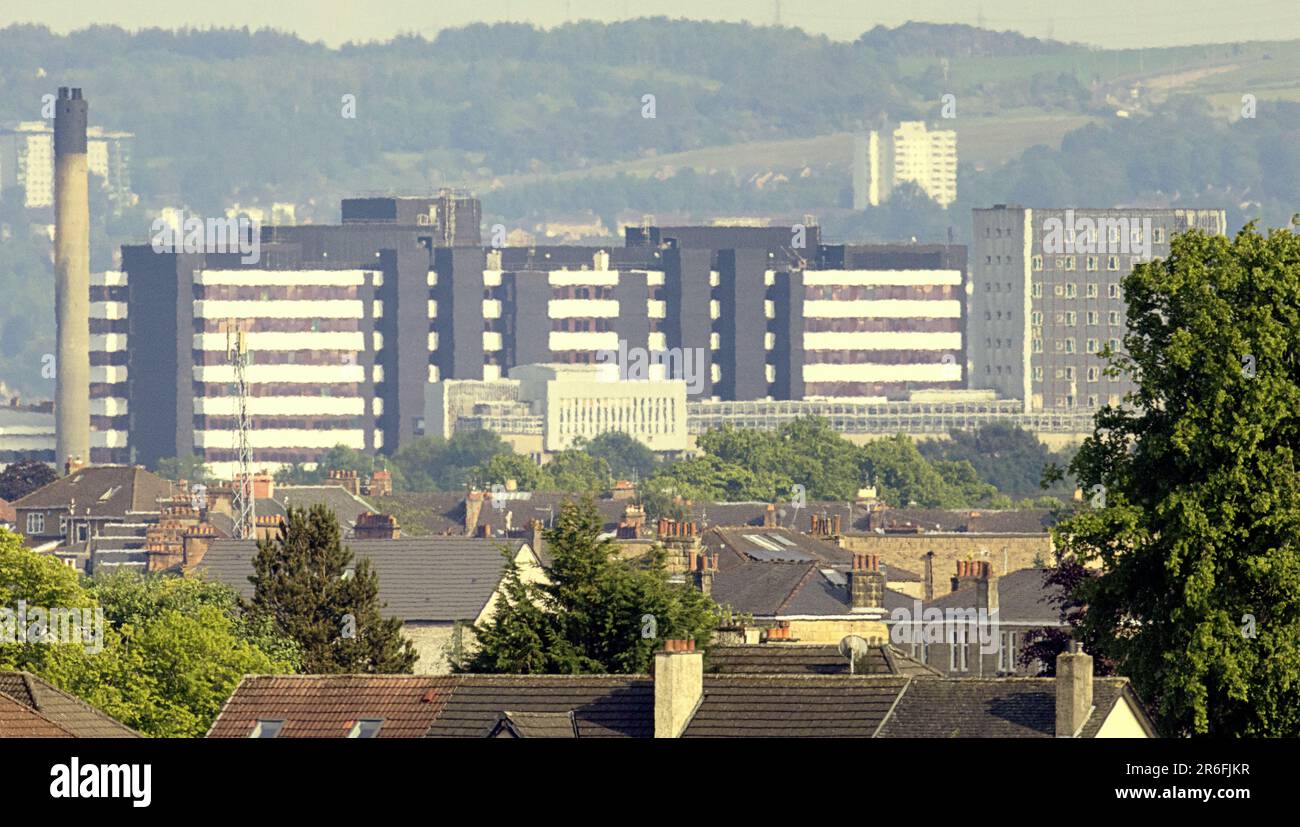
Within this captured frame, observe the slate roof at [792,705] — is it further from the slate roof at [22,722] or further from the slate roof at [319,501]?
the slate roof at [319,501]

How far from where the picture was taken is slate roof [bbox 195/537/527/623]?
80375mm

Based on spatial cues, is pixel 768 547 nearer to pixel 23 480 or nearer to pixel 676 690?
pixel 676 690

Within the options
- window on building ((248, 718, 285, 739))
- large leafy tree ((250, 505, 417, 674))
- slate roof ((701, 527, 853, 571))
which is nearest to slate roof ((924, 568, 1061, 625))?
slate roof ((701, 527, 853, 571))

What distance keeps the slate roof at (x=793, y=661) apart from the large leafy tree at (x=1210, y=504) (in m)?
6.87

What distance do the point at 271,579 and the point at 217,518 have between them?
77.3 metres

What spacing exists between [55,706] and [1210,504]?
14.4 m

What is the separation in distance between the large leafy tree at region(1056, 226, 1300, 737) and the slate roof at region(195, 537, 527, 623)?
39.9 m

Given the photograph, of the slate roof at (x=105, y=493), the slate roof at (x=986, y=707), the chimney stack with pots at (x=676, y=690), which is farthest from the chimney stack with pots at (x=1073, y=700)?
the slate roof at (x=105, y=493)

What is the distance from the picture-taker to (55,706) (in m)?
38.1

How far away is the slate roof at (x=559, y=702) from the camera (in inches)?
1436

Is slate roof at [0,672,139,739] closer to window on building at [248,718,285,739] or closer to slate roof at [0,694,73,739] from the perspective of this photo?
slate roof at [0,694,73,739]

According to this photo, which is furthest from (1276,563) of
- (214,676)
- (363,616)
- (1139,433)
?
(363,616)

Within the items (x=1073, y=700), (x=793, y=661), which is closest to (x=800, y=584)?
(x=793, y=661)
